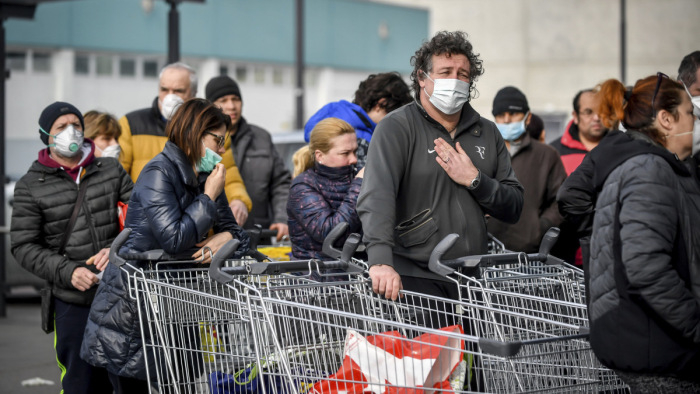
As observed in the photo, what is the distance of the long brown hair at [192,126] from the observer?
4785 millimetres

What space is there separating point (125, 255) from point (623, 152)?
2.45m

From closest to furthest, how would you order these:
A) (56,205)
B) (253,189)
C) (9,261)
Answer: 1. (56,205)
2. (253,189)
3. (9,261)

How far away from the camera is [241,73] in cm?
3400

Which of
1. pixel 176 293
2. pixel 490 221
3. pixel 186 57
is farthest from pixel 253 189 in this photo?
pixel 186 57

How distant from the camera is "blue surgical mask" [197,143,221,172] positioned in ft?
15.9

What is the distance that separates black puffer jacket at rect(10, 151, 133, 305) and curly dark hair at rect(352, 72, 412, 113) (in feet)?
5.46

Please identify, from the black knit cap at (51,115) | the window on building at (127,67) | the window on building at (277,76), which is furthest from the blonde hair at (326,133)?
the window on building at (277,76)

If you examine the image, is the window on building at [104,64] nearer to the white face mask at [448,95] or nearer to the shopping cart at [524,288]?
the shopping cart at [524,288]

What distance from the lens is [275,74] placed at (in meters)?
35.1

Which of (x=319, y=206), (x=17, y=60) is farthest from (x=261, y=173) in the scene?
(x=17, y=60)

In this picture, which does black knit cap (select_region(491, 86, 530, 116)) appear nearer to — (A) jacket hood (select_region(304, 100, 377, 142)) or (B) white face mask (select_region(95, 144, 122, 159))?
(A) jacket hood (select_region(304, 100, 377, 142))

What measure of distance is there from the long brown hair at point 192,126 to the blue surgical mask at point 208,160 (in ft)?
0.10

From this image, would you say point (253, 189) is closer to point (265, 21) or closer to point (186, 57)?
point (186, 57)

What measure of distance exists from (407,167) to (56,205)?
2238 millimetres
